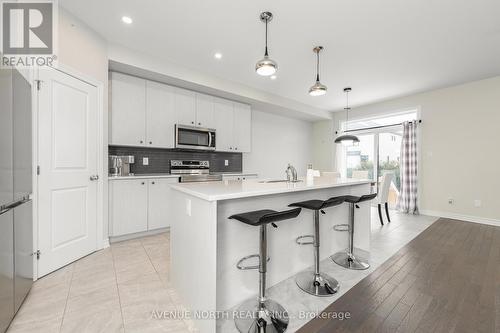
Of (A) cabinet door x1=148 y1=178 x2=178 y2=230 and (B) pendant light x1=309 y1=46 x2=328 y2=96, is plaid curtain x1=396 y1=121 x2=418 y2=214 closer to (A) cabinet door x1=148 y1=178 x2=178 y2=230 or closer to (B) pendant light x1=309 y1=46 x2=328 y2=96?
(B) pendant light x1=309 y1=46 x2=328 y2=96

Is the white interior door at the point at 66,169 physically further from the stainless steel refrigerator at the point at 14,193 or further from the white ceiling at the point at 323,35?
the white ceiling at the point at 323,35

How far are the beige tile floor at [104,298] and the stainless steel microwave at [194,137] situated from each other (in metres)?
1.92

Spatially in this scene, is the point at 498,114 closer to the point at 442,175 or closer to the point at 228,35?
the point at 442,175

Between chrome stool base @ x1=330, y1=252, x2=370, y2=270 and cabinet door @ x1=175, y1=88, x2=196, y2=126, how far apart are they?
3.13 meters

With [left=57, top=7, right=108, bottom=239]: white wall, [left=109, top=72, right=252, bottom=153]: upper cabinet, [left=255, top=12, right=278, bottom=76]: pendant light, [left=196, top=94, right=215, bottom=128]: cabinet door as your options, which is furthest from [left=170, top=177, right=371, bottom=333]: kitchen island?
[left=196, top=94, right=215, bottom=128]: cabinet door

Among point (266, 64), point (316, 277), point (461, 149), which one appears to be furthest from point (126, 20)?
point (461, 149)

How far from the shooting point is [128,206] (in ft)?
9.87

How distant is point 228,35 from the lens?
2.72 m

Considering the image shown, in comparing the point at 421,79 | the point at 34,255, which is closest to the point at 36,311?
the point at 34,255

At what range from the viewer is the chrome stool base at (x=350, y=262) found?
7.57 ft

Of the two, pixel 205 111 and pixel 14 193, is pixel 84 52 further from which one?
pixel 205 111

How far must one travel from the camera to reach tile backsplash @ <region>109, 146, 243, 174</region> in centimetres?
357

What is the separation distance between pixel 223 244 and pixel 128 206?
205 centimetres

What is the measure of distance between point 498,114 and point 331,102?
117 inches
